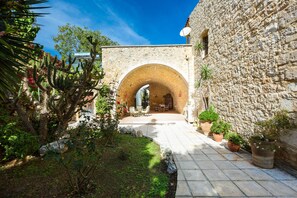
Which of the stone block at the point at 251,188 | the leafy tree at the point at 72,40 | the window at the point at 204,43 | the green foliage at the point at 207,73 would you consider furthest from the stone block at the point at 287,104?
the leafy tree at the point at 72,40

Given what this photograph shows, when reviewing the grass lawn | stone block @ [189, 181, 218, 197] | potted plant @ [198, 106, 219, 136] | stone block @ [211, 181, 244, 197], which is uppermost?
potted plant @ [198, 106, 219, 136]

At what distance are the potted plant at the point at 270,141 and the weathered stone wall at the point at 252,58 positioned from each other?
0.68 feet

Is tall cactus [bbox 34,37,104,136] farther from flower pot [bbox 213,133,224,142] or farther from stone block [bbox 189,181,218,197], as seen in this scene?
flower pot [bbox 213,133,224,142]

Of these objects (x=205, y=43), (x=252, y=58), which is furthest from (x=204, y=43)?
(x=252, y=58)

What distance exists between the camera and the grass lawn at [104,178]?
2.25 meters

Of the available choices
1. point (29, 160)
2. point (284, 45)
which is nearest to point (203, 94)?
point (284, 45)

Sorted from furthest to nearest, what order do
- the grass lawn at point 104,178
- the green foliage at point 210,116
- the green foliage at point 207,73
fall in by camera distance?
the green foliage at point 207,73, the green foliage at point 210,116, the grass lawn at point 104,178

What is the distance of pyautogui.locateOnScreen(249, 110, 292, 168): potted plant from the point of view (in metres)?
2.98

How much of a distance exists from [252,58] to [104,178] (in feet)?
15.7

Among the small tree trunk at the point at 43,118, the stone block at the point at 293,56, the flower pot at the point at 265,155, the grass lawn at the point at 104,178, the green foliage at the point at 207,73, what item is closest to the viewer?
the grass lawn at the point at 104,178

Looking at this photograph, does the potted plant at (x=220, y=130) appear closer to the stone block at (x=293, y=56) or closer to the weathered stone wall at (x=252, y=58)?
the weathered stone wall at (x=252, y=58)

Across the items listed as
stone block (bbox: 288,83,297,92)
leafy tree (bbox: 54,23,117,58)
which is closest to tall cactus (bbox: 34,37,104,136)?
stone block (bbox: 288,83,297,92)

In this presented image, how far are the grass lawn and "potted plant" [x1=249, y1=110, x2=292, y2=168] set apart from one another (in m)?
2.16

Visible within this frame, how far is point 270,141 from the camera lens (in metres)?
3.15
